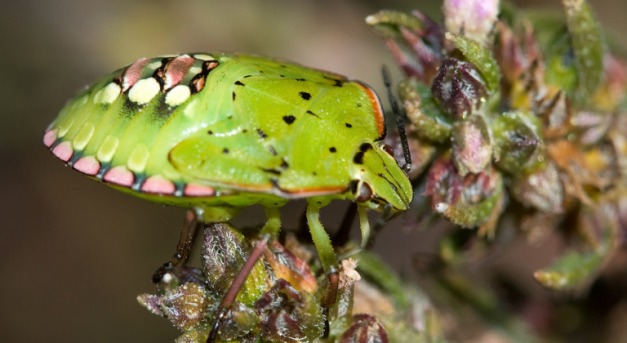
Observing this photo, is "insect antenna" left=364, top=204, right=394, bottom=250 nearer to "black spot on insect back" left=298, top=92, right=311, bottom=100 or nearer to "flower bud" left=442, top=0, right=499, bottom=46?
"black spot on insect back" left=298, top=92, right=311, bottom=100

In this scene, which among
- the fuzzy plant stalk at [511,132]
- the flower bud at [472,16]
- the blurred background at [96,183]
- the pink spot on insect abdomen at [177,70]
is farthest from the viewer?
the blurred background at [96,183]

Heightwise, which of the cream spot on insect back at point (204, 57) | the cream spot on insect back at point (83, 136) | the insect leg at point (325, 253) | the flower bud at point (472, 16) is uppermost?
the flower bud at point (472, 16)

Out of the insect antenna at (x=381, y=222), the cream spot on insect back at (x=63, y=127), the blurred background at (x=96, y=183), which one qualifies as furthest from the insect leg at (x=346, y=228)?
the blurred background at (x=96, y=183)

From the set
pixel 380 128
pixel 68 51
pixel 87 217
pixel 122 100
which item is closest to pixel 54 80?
pixel 68 51

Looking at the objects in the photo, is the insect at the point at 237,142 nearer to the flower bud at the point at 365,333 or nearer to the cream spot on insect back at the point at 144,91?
the cream spot on insect back at the point at 144,91

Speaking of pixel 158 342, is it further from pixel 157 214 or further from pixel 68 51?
pixel 68 51

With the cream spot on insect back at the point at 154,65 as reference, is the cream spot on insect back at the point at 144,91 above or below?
below
